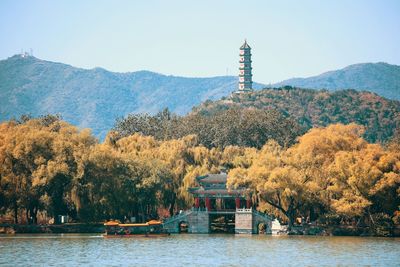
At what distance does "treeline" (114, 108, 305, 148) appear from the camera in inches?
4823

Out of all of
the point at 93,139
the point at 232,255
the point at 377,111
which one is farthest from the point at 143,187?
the point at 377,111

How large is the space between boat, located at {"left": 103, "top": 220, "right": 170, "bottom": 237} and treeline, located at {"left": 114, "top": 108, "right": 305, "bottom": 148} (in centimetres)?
3000

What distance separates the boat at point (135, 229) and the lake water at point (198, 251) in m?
1.62

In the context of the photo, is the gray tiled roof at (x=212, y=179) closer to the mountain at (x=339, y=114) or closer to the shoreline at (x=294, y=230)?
the shoreline at (x=294, y=230)

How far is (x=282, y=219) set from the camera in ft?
308

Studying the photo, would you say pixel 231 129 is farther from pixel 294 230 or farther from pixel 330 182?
pixel 294 230

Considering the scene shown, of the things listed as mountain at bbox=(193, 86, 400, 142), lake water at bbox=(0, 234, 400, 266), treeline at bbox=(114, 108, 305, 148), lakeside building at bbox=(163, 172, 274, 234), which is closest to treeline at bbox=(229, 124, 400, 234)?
lakeside building at bbox=(163, 172, 274, 234)

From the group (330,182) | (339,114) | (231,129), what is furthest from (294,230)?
(339,114)

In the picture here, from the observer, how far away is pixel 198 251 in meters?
70.7

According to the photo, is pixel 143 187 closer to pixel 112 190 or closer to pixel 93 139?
pixel 112 190

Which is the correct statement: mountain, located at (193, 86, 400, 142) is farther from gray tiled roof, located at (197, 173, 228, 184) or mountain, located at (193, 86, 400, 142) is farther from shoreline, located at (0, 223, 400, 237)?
shoreline, located at (0, 223, 400, 237)

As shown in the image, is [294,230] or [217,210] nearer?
[294,230]

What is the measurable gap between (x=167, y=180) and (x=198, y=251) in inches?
992

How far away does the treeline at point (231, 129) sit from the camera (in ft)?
402
